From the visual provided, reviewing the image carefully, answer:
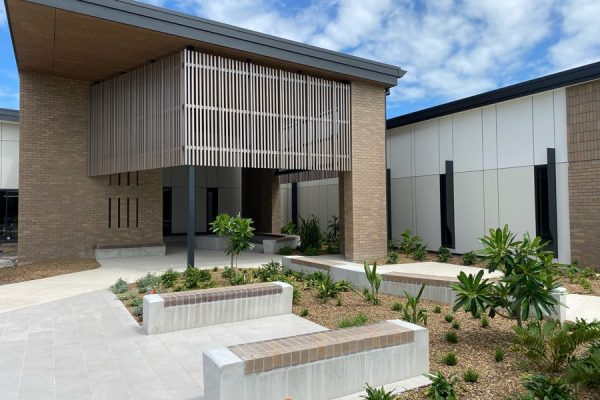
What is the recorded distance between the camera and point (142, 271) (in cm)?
1231

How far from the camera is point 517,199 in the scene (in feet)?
45.6

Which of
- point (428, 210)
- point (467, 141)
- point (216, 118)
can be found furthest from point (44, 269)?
point (467, 141)

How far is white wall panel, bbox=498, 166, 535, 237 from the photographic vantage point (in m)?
13.5

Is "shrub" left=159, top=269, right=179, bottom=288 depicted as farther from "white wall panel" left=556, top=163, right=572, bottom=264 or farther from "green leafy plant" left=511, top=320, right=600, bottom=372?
"white wall panel" left=556, top=163, right=572, bottom=264

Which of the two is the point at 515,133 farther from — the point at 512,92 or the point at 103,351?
the point at 103,351

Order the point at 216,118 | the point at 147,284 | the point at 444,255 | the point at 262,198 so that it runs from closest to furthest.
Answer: the point at 147,284
the point at 216,118
the point at 444,255
the point at 262,198

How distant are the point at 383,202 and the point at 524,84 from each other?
5.64 meters

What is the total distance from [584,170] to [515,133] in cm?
246

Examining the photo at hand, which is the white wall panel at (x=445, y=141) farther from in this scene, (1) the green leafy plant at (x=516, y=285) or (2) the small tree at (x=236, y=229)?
(1) the green leafy plant at (x=516, y=285)

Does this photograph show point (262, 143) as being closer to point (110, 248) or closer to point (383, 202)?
point (383, 202)

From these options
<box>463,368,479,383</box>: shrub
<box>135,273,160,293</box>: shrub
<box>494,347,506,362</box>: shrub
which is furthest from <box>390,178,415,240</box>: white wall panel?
<box>463,368,479,383</box>: shrub

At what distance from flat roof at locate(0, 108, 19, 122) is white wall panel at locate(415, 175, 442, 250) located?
16981 millimetres

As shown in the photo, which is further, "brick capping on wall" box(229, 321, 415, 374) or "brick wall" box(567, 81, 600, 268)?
"brick wall" box(567, 81, 600, 268)

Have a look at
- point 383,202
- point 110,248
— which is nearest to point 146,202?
point 110,248
